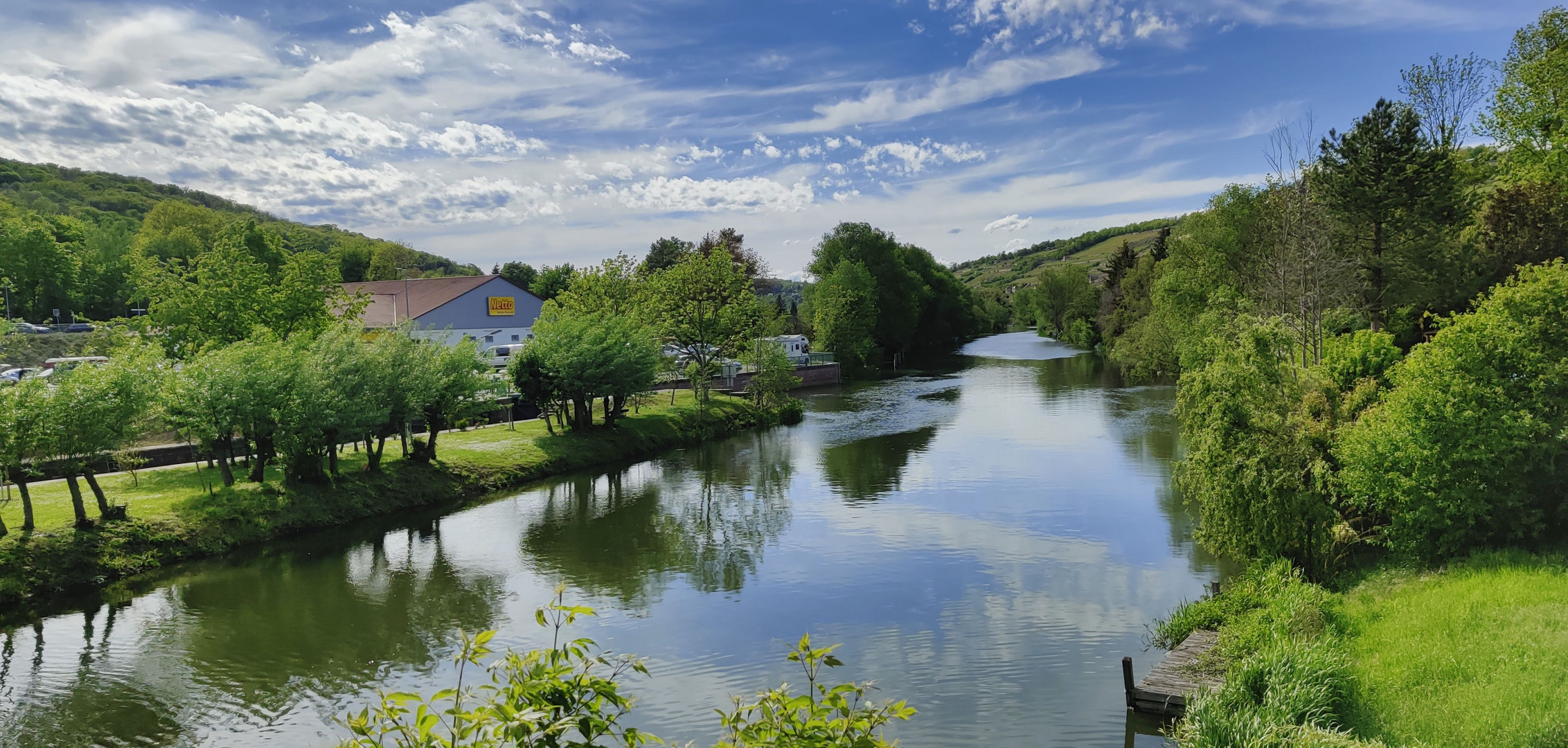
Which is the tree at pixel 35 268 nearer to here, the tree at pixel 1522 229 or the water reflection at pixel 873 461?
the water reflection at pixel 873 461

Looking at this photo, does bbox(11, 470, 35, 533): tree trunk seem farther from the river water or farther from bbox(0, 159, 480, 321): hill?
bbox(0, 159, 480, 321): hill

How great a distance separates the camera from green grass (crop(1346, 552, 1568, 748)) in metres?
9.30

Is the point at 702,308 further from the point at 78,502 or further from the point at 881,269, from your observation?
the point at 881,269

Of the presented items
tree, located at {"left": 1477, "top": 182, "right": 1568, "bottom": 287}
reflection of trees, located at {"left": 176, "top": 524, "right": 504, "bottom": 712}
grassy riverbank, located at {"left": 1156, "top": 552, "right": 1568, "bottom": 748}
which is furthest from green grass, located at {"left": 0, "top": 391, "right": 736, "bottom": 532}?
tree, located at {"left": 1477, "top": 182, "right": 1568, "bottom": 287}

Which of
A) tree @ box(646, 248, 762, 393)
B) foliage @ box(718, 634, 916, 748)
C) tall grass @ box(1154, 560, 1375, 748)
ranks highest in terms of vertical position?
tree @ box(646, 248, 762, 393)

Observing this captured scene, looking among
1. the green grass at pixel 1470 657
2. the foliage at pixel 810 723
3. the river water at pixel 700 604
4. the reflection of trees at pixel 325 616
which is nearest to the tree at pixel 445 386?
the river water at pixel 700 604

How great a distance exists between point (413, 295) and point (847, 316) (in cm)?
3597

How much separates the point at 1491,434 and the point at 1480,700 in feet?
21.7

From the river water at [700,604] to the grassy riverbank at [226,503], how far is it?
1163 mm

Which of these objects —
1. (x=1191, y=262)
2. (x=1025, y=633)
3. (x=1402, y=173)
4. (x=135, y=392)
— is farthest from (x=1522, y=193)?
(x=135, y=392)

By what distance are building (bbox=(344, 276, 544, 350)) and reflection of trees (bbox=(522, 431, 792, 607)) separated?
35278 millimetres

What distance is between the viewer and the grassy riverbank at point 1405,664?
9.52 meters

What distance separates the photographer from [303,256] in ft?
120

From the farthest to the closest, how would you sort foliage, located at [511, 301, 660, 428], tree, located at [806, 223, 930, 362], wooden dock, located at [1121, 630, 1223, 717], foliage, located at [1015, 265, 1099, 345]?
foliage, located at [1015, 265, 1099, 345]
tree, located at [806, 223, 930, 362]
foliage, located at [511, 301, 660, 428]
wooden dock, located at [1121, 630, 1223, 717]
